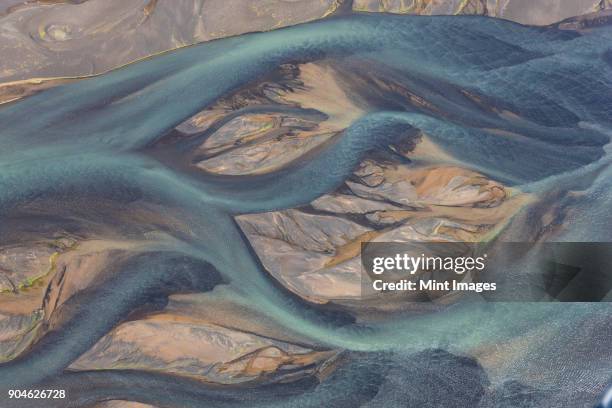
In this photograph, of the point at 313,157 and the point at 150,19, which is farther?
the point at 150,19

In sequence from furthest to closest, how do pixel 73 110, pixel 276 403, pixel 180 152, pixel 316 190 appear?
pixel 73 110 < pixel 180 152 < pixel 316 190 < pixel 276 403

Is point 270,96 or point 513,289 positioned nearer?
point 513,289

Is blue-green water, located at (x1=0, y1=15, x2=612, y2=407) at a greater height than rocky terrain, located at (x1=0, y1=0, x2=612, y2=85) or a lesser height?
lesser

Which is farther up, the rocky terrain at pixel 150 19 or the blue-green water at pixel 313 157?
the rocky terrain at pixel 150 19

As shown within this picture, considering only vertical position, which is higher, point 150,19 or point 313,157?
point 150,19

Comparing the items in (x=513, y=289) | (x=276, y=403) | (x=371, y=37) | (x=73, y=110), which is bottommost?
(x=276, y=403)

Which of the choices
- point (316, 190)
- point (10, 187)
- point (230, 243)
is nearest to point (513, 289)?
point (316, 190)

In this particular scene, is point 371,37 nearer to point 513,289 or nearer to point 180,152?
point 180,152

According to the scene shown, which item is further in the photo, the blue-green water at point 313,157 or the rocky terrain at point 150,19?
the rocky terrain at point 150,19

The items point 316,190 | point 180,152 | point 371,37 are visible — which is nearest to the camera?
point 316,190

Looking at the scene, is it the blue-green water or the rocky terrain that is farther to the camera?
the rocky terrain

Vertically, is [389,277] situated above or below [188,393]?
above
